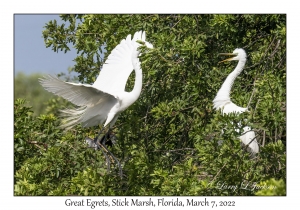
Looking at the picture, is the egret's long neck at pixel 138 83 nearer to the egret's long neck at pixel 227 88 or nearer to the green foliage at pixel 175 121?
the green foliage at pixel 175 121

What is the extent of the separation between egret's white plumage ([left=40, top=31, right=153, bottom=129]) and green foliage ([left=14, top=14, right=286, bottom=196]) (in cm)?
9

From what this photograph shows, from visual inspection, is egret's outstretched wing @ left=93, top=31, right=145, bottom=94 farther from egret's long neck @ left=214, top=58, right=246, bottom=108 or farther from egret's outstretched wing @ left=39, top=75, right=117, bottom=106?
egret's long neck @ left=214, top=58, right=246, bottom=108

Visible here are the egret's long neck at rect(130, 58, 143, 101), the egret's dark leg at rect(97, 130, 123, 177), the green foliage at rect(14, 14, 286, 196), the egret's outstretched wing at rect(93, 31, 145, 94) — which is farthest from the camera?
the egret's outstretched wing at rect(93, 31, 145, 94)

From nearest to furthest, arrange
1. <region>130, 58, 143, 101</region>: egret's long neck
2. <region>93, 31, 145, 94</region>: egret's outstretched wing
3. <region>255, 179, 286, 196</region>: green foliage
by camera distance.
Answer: <region>255, 179, 286, 196</region>: green foliage
<region>130, 58, 143, 101</region>: egret's long neck
<region>93, 31, 145, 94</region>: egret's outstretched wing

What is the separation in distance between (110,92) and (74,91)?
759 mm

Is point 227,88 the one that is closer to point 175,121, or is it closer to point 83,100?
point 175,121

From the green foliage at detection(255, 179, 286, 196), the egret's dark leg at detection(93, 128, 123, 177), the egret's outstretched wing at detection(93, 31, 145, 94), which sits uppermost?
the egret's outstretched wing at detection(93, 31, 145, 94)

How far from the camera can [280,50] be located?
4668mm

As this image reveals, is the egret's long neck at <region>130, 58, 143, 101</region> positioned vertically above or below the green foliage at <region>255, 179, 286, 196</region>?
above

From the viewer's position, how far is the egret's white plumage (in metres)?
4.91

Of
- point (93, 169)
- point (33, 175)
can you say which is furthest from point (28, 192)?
point (93, 169)

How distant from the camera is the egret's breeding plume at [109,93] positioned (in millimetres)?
4930

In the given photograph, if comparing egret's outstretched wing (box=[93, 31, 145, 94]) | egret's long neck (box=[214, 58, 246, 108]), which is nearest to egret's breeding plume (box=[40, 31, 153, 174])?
egret's outstretched wing (box=[93, 31, 145, 94])

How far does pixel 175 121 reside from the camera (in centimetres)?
501
